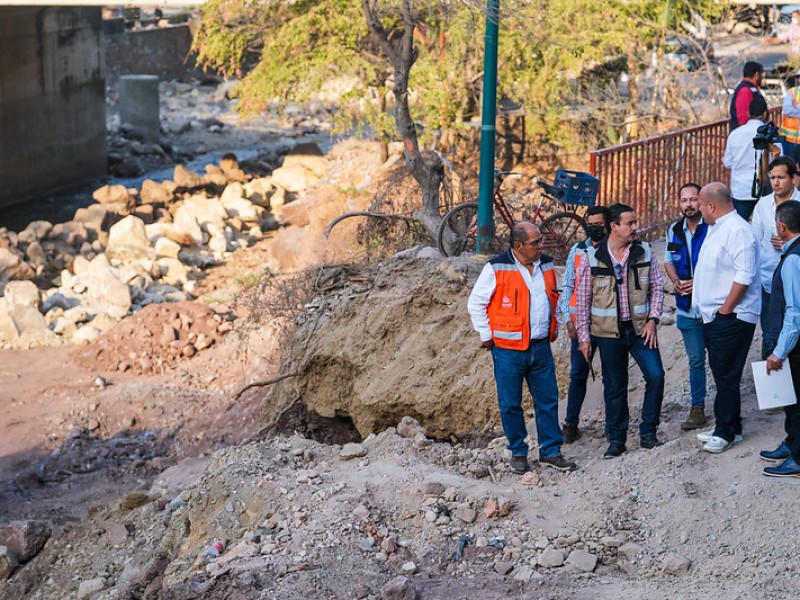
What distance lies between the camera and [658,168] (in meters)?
12.9

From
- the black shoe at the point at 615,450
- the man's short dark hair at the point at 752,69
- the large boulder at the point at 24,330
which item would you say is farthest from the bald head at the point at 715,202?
the large boulder at the point at 24,330

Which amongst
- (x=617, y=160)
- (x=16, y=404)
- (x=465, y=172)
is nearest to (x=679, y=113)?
(x=465, y=172)

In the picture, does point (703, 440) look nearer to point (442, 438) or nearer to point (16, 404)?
point (442, 438)

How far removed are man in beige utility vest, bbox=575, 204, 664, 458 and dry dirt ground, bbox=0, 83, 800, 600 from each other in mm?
569

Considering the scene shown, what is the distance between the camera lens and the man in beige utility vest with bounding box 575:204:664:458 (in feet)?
22.5

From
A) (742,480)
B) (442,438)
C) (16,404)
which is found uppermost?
(742,480)

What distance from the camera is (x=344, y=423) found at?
10258mm

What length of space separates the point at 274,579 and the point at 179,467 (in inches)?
224

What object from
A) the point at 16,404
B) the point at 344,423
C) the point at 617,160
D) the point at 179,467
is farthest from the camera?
the point at 16,404

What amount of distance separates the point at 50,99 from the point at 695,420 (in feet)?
77.0

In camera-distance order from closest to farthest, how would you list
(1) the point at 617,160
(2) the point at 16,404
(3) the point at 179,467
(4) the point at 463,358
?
(4) the point at 463,358, (3) the point at 179,467, (1) the point at 617,160, (2) the point at 16,404

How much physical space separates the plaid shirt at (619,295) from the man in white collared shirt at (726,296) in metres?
0.25

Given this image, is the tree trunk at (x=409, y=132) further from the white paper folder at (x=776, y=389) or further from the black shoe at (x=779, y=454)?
→ the white paper folder at (x=776, y=389)

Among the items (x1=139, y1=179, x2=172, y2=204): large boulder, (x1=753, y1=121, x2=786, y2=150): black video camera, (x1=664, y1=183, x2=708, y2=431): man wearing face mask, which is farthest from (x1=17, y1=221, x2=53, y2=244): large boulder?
(x1=664, y1=183, x2=708, y2=431): man wearing face mask
